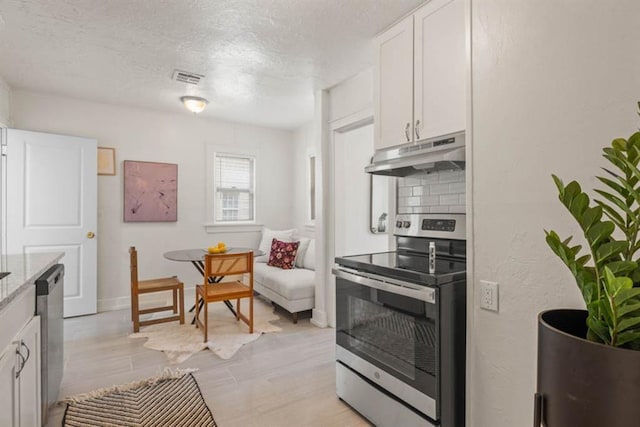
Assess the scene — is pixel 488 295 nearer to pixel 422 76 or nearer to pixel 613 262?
pixel 613 262

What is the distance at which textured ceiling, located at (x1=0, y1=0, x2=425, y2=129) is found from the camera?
2.26m

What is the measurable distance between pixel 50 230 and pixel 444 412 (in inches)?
167

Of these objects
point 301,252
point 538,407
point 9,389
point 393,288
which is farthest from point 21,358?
point 301,252

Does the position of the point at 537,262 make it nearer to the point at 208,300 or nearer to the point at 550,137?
the point at 550,137

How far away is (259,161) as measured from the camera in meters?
5.40

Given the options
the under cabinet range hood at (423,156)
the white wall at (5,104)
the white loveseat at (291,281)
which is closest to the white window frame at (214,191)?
the white loveseat at (291,281)

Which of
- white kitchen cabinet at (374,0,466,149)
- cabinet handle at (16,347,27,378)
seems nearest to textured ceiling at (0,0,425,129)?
white kitchen cabinet at (374,0,466,149)

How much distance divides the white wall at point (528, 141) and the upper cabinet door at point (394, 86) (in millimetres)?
550

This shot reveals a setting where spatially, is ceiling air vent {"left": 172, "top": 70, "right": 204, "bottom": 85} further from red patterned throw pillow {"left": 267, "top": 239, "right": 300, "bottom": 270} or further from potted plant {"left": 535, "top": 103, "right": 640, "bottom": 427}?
potted plant {"left": 535, "top": 103, "right": 640, "bottom": 427}

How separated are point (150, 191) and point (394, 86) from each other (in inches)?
140

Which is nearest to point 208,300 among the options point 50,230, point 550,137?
point 50,230

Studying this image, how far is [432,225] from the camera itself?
2.25 m

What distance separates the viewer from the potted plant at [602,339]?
0.71 metres

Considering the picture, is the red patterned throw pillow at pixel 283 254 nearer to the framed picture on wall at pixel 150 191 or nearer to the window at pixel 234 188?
the window at pixel 234 188
